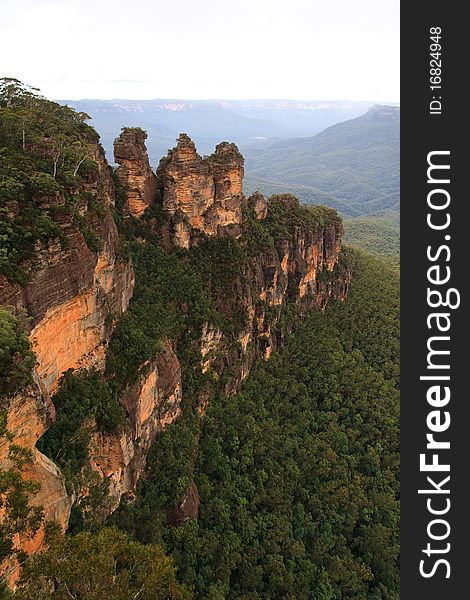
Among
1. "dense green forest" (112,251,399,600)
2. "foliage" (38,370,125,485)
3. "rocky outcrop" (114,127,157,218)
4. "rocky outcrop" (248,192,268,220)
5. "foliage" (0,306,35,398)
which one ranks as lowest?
"dense green forest" (112,251,399,600)

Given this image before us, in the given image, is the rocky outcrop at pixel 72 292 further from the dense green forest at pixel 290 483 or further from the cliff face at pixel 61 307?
the dense green forest at pixel 290 483

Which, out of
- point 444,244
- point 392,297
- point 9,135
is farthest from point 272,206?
point 444,244

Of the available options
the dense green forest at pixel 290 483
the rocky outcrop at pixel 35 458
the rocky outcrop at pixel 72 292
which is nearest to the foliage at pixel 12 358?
the rocky outcrop at pixel 35 458

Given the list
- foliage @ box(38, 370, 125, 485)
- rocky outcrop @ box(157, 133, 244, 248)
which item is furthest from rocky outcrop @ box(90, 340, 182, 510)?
rocky outcrop @ box(157, 133, 244, 248)

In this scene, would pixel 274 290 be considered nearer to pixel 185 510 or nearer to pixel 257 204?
pixel 257 204

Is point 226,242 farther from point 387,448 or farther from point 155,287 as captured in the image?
point 387,448

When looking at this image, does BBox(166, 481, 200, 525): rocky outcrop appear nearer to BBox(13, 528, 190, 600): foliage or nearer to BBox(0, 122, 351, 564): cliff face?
BBox(0, 122, 351, 564): cliff face

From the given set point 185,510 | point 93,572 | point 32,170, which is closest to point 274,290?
point 185,510
